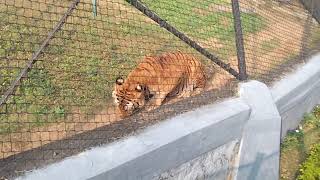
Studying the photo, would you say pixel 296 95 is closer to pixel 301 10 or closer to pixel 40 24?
pixel 301 10

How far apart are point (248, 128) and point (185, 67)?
1.41 metres

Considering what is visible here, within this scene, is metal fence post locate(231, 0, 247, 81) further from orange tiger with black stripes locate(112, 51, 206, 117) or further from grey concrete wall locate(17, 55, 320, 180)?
orange tiger with black stripes locate(112, 51, 206, 117)

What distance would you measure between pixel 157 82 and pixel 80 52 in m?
1.39

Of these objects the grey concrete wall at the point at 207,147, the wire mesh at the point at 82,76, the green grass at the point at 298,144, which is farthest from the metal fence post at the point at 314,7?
the grey concrete wall at the point at 207,147

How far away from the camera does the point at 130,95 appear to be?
541 centimetres

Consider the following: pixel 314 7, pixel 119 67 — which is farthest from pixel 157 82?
pixel 314 7

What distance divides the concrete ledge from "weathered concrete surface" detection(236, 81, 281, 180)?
0.16 metres

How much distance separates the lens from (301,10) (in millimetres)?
8789

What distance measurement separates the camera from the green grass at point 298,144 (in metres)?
6.00

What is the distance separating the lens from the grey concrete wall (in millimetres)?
3498

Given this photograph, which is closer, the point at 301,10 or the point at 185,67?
the point at 185,67

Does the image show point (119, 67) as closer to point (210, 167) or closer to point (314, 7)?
point (210, 167)

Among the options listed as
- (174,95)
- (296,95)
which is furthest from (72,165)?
(296,95)

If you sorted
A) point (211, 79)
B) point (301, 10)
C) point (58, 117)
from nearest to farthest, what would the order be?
point (58, 117)
point (211, 79)
point (301, 10)
